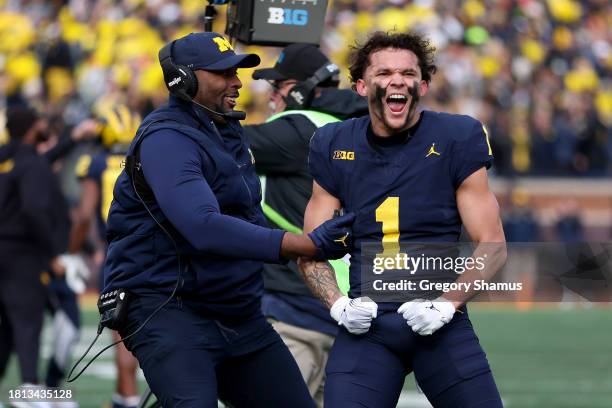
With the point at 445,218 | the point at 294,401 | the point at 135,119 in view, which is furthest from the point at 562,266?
the point at 135,119

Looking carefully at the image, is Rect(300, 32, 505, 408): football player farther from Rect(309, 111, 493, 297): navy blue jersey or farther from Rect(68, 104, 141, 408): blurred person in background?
Rect(68, 104, 141, 408): blurred person in background

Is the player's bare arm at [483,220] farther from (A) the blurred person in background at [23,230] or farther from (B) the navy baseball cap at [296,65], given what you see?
(A) the blurred person in background at [23,230]

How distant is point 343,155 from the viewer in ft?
16.3

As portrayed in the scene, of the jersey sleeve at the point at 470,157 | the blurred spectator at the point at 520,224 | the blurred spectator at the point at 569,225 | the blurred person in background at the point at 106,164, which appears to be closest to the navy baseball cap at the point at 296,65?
the jersey sleeve at the point at 470,157

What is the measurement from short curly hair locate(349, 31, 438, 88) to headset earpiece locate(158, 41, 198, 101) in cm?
60

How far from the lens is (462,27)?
75.7 ft

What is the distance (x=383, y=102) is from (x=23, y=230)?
4.98 m

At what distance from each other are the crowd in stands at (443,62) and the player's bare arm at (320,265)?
14052 mm

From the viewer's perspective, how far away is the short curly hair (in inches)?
195

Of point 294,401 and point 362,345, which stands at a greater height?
point 362,345

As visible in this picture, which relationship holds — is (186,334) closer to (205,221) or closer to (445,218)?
(205,221)

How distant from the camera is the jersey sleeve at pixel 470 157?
4.82 meters

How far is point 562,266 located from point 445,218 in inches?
17.2

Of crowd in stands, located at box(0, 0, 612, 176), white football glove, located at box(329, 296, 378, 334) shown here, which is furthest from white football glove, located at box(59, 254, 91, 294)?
crowd in stands, located at box(0, 0, 612, 176)
